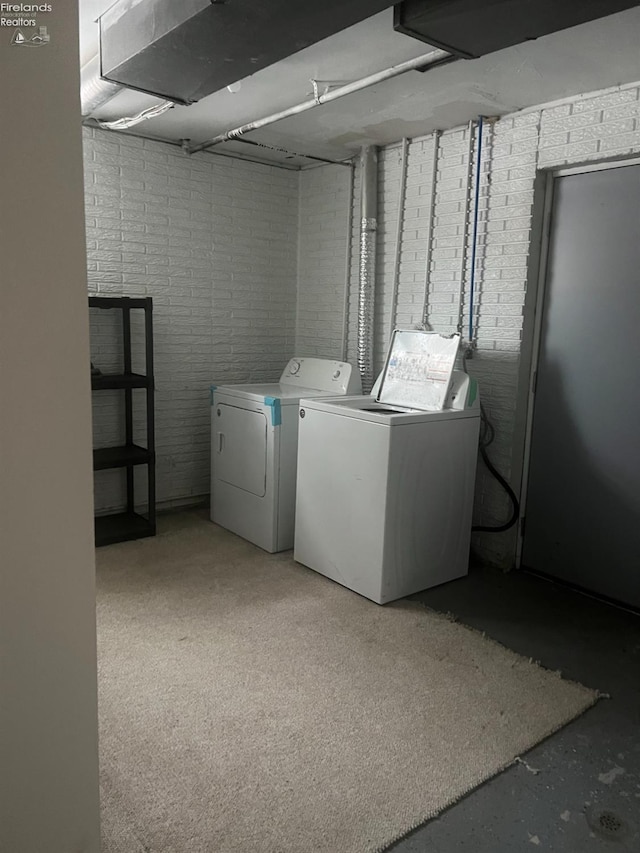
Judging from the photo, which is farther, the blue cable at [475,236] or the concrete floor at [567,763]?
the blue cable at [475,236]

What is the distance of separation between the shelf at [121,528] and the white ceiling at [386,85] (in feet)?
8.04

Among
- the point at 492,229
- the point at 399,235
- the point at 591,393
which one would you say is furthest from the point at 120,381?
the point at 591,393

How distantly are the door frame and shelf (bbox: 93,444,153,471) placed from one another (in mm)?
2234

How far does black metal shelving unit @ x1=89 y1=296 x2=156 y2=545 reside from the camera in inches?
146

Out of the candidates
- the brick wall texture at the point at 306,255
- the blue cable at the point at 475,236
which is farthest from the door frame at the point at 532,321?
the blue cable at the point at 475,236

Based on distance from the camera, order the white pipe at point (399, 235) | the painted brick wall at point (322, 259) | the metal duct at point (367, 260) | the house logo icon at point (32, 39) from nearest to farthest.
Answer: the house logo icon at point (32, 39)
the white pipe at point (399, 235)
the metal duct at point (367, 260)
the painted brick wall at point (322, 259)

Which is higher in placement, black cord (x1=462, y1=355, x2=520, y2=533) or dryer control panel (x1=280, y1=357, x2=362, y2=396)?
dryer control panel (x1=280, y1=357, x2=362, y2=396)

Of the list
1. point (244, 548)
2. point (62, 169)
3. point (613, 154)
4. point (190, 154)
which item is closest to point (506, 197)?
point (613, 154)

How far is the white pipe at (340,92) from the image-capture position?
7.93 ft

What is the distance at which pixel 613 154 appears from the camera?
298cm

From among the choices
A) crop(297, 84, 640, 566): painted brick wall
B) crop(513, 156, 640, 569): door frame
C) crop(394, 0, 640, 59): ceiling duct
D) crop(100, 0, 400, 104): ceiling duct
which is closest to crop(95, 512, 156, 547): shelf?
crop(297, 84, 640, 566): painted brick wall

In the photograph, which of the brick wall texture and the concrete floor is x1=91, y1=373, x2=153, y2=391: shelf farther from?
the concrete floor

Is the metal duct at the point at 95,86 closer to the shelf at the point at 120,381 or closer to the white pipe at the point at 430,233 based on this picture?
the shelf at the point at 120,381

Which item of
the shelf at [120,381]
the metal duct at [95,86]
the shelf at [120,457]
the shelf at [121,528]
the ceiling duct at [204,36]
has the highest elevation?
the metal duct at [95,86]
